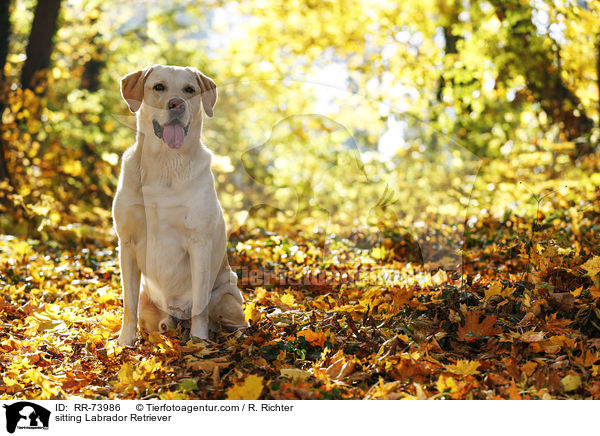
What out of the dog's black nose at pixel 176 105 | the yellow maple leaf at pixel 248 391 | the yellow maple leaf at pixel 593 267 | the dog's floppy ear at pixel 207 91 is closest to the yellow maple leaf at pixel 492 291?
the yellow maple leaf at pixel 593 267

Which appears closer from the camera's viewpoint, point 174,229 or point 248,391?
point 248,391

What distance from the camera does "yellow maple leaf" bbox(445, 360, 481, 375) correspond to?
9.66 feet

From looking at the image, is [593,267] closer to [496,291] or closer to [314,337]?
[496,291]

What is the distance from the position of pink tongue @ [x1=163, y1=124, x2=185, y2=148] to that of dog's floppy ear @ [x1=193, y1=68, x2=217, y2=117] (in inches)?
10.0

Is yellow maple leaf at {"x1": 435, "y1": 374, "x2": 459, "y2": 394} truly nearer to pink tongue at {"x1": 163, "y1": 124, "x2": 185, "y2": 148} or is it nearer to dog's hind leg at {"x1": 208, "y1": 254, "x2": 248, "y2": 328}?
dog's hind leg at {"x1": 208, "y1": 254, "x2": 248, "y2": 328}

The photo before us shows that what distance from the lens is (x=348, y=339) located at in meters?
3.57

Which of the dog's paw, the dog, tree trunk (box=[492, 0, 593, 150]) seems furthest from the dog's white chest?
tree trunk (box=[492, 0, 593, 150])

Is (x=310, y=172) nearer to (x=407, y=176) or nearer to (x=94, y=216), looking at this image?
(x=407, y=176)

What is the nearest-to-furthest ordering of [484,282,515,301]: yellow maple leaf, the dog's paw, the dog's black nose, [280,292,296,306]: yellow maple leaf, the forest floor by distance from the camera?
the forest floor < the dog's black nose < the dog's paw < [484,282,515,301]: yellow maple leaf < [280,292,296,306]: yellow maple leaf

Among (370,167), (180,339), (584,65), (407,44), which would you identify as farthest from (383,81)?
(180,339)

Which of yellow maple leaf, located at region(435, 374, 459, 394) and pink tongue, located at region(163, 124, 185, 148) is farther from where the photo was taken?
pink tongue, located at region(163, 124, 185, 148)

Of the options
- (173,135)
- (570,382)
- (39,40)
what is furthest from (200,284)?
(39,40)

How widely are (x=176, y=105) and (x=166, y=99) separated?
3.0 inches

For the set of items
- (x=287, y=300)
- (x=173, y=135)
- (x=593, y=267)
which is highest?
(x=173, y=135)
